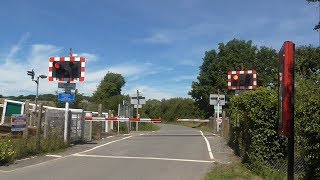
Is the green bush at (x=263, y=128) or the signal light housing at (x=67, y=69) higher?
the signal light housing at (x=67, y=69)

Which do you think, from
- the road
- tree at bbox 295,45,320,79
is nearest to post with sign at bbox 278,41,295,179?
tree at bbox 295,45,320,79

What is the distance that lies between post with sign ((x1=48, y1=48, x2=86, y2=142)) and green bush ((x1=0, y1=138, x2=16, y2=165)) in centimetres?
559

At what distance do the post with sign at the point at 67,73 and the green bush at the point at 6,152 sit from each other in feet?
18.3

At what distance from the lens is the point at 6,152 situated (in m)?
12.9

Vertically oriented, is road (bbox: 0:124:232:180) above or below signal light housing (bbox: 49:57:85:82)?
below

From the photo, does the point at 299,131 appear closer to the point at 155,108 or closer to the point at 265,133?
the point at 265,133

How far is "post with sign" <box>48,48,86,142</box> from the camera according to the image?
19.0 metres

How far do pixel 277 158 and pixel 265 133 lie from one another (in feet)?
2.33

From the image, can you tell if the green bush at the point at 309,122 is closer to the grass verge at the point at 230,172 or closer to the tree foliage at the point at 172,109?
the grass verge at the point at 230,172

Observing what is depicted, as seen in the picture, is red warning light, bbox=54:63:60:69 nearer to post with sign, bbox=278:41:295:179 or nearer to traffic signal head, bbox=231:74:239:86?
traffic signal head, bbox=231:74:239:86

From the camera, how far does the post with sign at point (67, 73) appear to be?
19031 millimetres

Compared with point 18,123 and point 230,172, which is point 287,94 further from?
point 18,123

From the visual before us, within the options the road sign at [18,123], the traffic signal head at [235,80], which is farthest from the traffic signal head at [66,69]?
the traffic signal head at [235,80]

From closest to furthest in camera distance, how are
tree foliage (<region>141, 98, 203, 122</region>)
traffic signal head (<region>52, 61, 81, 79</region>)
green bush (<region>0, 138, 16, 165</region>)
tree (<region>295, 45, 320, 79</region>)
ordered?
tree (<region>295, 45, 320, 79</region>) < green bush (<region>0, 138, 16, 165</region>) < traffic signal head (<region>52, 61, 81, 79</region>) < tree foliage (<region>141, 98, 203, 122</region>)
